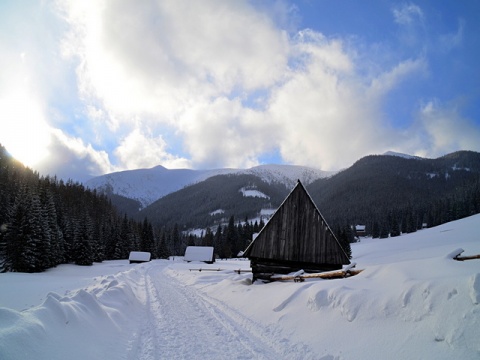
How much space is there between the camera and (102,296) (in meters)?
10.7

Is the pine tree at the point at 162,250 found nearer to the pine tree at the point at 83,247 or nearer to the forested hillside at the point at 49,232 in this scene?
the forested hillside at the point at 49,232

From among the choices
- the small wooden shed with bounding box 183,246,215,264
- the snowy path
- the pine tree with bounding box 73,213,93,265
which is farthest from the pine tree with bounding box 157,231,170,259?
the snowy path

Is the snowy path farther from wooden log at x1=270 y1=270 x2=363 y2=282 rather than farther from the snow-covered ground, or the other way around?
wooden log at x1=270 y1=270 x2=363 y2=282

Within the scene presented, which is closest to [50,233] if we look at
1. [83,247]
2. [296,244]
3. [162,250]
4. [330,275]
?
[83,247]

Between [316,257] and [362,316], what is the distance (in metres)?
9.77

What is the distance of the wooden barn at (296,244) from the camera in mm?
16484

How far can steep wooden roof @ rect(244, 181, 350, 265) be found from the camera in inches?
648

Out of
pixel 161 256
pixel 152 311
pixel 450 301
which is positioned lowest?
pixel 161 256

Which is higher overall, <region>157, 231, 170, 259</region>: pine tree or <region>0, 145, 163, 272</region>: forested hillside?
<region>0, 145, 163, 272</region>: forested hillside

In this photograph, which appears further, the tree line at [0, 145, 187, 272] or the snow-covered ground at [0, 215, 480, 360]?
the tree line at [0, 145, 187, 272]

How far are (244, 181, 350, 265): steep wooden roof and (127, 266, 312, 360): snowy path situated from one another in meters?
6.62

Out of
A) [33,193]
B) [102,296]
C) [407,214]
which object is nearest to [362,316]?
[102,296]

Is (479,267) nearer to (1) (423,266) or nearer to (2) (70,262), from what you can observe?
(1) (423,266)

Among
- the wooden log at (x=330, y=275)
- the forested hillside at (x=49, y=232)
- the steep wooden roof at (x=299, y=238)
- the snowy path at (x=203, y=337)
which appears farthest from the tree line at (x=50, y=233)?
the wooden log at (x=330, y=275)
